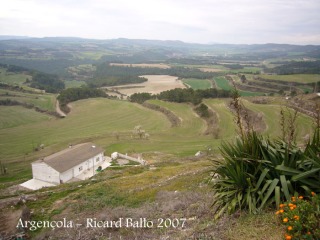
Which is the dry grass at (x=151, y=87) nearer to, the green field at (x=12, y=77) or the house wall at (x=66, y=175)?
the green field at (x=12, y=77)

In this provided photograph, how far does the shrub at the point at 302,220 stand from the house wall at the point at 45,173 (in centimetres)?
3075

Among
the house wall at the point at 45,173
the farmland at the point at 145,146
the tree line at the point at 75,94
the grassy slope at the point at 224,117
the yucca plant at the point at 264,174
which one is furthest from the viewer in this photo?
the tree line at the point at 75,94

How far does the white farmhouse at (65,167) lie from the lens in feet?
107

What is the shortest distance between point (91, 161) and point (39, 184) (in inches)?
289

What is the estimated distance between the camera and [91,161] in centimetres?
3791

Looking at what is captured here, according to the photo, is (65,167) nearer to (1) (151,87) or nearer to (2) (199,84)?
(1) (151,87)

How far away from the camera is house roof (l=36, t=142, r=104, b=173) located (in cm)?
3328

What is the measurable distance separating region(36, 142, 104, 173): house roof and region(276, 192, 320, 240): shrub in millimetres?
30502

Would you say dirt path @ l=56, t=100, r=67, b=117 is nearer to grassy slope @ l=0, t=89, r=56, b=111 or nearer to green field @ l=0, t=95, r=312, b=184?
grassy slope @ l=0, t=89, r=56, b=111

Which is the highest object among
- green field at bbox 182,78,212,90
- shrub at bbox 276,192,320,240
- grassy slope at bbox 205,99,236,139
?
shrub at bbox 276,192,320,240

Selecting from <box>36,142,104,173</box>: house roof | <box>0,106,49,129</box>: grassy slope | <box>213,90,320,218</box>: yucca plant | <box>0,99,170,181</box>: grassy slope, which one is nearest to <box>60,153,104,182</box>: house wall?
<box>36,142,104,173</box>: house roof

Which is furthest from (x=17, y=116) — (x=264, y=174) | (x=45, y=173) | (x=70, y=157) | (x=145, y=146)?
(x=264, y=174)

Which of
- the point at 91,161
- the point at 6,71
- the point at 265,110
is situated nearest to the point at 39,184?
the point at 91,161

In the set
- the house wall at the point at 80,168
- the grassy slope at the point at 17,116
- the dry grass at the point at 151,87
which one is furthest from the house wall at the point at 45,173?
the dry grass at the point at 151,87
